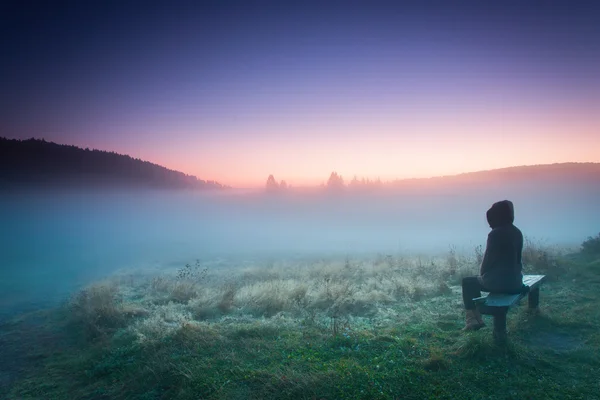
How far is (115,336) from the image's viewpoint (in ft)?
23.5

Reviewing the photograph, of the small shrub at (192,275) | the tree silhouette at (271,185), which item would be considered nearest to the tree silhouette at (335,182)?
the tree silhouette at (271,185)

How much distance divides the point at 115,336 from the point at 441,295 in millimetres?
9490

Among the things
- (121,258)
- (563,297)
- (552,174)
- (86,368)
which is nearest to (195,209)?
(121,258)

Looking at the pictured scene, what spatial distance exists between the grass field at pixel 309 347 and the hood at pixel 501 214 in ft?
7.14

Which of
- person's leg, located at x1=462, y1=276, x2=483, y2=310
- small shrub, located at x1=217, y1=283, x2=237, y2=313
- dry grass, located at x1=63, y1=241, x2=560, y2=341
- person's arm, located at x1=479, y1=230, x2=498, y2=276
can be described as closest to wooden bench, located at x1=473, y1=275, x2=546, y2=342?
person's leg, located at x1=462, y1=276, x2=483, y2=310

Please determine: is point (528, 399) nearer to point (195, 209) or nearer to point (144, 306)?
point (144, 306)

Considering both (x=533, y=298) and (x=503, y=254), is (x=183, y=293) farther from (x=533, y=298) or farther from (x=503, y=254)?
(x=533, y=298)

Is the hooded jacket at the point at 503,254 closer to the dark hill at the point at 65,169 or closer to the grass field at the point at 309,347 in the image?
the grass field at the point at 309,347

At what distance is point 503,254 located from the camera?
18.1 feet

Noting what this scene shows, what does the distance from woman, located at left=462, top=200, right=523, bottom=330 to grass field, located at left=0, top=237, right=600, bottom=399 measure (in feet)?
2.82

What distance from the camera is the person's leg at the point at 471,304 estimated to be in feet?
18.3

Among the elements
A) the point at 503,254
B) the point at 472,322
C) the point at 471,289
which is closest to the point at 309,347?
the point at 472,322

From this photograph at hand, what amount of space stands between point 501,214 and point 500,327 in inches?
82.4

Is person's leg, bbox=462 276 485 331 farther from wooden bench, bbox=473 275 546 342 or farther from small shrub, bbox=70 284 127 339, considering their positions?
small shrub, bbox=70 284 127 339
